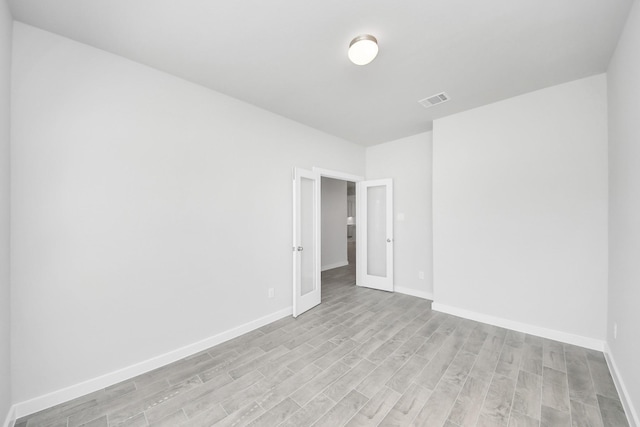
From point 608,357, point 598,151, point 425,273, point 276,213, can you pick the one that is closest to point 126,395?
point 276,213

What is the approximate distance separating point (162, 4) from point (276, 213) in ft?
7.54

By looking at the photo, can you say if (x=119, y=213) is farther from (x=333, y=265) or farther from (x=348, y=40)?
(x=333, y=265)

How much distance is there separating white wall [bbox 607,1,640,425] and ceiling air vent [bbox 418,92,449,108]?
4.45ft

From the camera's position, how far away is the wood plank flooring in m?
1.69

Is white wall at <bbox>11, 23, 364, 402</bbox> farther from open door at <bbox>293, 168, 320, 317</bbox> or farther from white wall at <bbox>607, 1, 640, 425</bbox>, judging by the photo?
white wall at <bbox>607, 1, 640, 425</bbox>

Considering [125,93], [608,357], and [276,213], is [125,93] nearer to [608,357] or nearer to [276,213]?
[276,213]

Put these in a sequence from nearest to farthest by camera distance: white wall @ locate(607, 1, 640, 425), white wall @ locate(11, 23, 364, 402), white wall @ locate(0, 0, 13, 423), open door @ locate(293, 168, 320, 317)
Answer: white wall @ locate(0, 0, 13, 423), white wall @ locate(607, 1, 640, 425), white wall @ locate(11, 23, 364, 402), open door @ locate(293, 168, 320, 317)

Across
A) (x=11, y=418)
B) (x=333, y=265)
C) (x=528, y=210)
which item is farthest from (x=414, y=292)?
(x=11, y=418)

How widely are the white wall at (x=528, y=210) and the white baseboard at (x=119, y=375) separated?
2.99m

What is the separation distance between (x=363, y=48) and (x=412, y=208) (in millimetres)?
3073

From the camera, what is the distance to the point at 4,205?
160 cm

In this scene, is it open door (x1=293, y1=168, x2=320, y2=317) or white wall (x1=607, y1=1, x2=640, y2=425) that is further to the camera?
open door (x1=293, y1=168, x2=320, y2=317)

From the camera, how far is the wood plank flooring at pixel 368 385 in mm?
1692

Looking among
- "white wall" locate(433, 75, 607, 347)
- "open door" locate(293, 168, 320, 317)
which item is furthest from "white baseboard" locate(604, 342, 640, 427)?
"open door" locate(293, 168, 320, 317)
